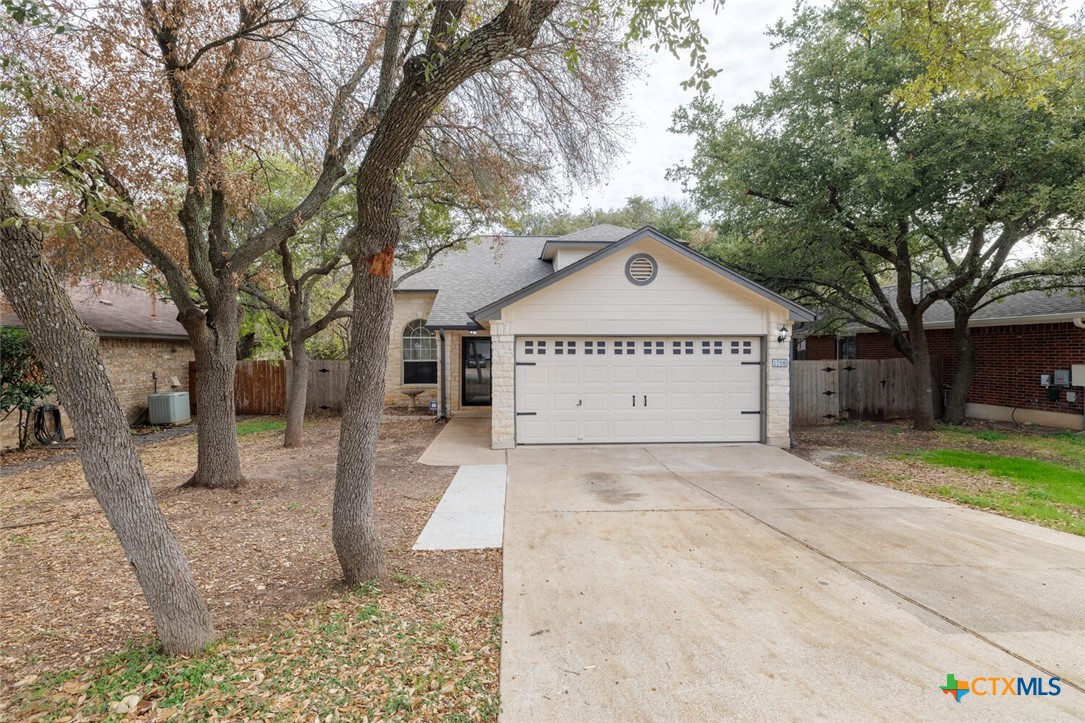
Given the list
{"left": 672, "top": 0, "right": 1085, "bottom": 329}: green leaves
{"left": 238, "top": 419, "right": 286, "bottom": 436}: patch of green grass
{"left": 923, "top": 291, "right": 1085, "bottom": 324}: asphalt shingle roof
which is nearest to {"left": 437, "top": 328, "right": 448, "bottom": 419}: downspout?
{"left": 238, "top": 419, "right": 286, "bottom": 436}: patch of green grass

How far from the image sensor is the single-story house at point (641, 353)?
9992 millimetres

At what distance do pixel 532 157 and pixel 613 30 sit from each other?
188cm

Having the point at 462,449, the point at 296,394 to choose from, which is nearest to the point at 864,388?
the point at 462,449

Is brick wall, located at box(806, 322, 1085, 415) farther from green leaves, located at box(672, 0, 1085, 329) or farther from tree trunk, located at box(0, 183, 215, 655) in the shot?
tree trunk, located at box(0, 183, 215, 655)

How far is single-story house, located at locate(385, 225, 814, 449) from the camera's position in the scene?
32.8 ft

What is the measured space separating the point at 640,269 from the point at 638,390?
240cm

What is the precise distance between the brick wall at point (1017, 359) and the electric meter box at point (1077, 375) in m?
0.28

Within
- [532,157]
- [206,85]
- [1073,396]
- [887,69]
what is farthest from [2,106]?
[1073,396]

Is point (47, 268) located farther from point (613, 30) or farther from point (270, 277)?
point (270, 277)

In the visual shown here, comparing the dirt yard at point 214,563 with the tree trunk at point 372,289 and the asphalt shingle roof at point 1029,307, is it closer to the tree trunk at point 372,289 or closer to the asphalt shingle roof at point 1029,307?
the tree trunk at point 372,289

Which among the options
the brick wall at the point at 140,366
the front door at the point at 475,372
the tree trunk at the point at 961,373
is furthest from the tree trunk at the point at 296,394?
the tree trunk at the point at 961,373

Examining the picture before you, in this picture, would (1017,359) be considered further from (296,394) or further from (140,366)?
(140,366)

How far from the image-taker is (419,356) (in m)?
16.6

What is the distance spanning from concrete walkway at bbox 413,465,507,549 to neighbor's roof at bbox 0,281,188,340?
936 cm
